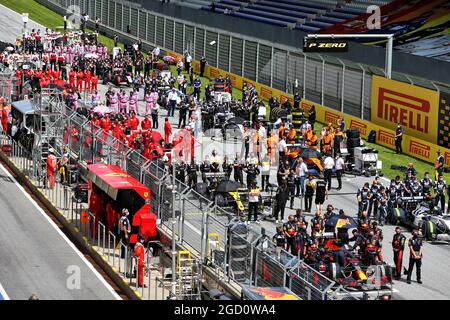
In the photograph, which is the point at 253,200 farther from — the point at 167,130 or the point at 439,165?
the point at 167,130

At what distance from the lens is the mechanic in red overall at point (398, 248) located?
104ft

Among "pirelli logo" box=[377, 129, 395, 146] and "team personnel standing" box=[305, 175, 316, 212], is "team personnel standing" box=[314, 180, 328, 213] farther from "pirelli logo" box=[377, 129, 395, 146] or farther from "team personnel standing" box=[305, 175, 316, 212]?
"pirelli logo" box=[377, 129, 395, 146]

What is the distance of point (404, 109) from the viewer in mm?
49375

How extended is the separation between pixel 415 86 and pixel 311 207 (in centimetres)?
1123

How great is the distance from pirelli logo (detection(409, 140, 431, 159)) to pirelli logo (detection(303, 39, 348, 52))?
553 centimetres

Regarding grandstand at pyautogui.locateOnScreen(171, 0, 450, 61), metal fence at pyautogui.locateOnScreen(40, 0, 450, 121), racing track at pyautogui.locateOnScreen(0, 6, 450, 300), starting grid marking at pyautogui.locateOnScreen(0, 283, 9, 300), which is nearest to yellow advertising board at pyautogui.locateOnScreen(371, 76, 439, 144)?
metal fence at pyautogui.locateOnScreen(40, 0, 450, 121)

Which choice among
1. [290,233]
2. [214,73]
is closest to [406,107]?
[290,233]

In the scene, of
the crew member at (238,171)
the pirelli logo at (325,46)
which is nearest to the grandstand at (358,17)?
the pirelli logo at (325,46)

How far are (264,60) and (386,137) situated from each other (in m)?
13.5

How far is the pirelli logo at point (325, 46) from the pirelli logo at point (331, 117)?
419cm

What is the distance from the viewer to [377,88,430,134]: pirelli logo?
48000mm

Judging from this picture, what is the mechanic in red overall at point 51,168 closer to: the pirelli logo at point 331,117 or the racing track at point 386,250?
the racing track at point 386,250

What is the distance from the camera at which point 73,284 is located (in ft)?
106
